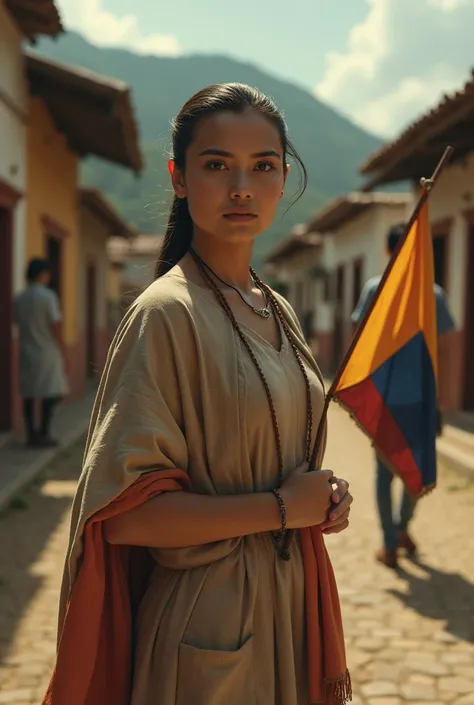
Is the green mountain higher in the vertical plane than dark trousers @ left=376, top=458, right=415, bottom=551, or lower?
higher

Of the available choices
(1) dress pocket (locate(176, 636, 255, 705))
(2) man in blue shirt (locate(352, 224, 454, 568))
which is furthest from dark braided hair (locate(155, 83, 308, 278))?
(2) man in blue shirt (locate(352, 224, 454, 568))

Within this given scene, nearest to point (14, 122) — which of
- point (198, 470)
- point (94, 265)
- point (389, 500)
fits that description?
point (389, 500)

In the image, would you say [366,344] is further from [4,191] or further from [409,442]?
[4,191]

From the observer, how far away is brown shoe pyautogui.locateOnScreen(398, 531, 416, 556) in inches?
184

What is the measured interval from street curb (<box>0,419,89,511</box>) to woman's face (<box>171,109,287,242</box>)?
14.8 ft

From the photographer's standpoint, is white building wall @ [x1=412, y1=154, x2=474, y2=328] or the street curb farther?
white building wall @ [x1=412, y1=154, x2=474, y2=328]

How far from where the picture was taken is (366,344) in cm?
170

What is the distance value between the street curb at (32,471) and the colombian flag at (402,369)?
4.13 meters

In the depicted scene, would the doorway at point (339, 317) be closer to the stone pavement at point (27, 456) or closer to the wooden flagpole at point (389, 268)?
the stone pavement at point (27, 456)

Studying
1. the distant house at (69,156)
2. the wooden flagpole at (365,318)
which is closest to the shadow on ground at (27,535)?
the wooden flagpole at (365,318)

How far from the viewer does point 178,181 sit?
4.73 feet

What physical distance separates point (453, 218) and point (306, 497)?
955 centimetres

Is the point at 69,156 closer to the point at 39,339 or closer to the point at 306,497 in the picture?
Answer: the point at 39,339

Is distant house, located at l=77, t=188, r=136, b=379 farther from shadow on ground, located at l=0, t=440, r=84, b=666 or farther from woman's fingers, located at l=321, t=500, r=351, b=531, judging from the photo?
woman's fingers, located at l=321, t=500, r=351, b=531
